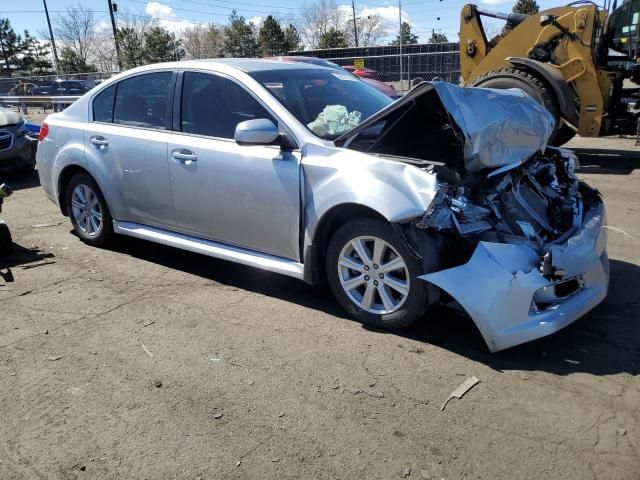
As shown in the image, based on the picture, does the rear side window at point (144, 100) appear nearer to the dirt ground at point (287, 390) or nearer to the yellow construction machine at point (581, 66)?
the dirt ground at point (287, 390)

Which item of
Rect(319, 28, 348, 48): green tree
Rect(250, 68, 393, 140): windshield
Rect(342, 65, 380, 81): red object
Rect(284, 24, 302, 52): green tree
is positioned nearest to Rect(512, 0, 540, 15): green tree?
Rect(319, 28, 348, 48): green tree

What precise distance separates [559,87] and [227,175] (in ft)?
21.3

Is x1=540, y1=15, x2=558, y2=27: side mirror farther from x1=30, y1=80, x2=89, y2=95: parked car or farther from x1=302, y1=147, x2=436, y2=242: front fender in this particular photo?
x1=30, y1=80, x2=89, y2=95: parked car

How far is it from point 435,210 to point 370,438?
4.63ft

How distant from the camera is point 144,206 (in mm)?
5227

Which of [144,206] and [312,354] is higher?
[144,206]

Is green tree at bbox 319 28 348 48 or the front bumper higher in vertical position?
green tree at bbox 319 28 348 48

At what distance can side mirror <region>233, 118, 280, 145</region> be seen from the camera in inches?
161

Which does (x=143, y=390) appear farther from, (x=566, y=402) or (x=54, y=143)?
(x=54, y=143)

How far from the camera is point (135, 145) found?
514cm

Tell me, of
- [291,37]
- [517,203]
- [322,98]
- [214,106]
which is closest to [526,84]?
[322,98]

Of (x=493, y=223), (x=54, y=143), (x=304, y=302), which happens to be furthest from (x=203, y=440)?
(x=54, y=143)

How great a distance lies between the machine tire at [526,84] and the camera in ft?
29.6

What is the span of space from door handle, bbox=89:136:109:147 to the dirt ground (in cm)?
136
